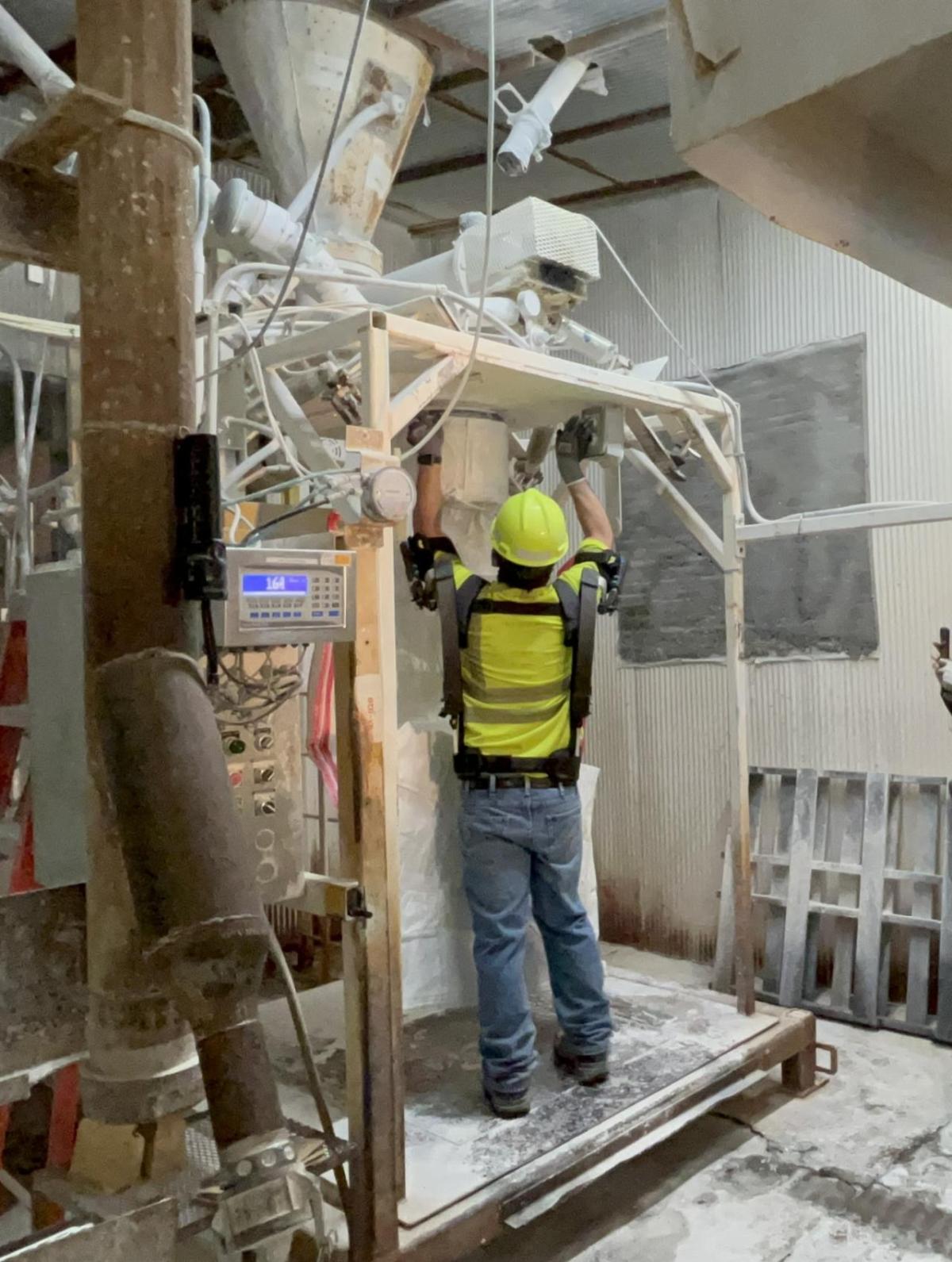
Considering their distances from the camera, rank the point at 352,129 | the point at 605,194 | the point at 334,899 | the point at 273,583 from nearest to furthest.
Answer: the point at 273,583, the point at 334,899, the point at 352,129, the point at 605,194

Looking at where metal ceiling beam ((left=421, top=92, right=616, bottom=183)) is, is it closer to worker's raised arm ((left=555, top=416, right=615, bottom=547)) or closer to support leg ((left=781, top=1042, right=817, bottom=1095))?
worker's raised arm ((left=555, top=416, right=615, bottom=547))

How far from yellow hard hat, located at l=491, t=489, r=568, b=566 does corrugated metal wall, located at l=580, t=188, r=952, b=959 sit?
184cm

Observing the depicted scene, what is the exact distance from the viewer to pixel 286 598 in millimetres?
1955

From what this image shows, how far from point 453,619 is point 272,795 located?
86cm

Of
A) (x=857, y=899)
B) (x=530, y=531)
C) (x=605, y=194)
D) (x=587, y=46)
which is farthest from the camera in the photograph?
(x=605, y=194)

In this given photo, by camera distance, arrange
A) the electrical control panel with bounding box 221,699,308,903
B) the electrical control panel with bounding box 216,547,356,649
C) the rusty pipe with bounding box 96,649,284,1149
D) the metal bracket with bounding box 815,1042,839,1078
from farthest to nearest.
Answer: the metal bracket with bounding box 815,1042,839,1078, the electrical control panel with bounding box 221,699,308,903, the electrical control panel with bounding box 216,547,356,649, the rusty pipe with bounding box 96,649,284,1149

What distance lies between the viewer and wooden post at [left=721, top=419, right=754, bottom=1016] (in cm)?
349

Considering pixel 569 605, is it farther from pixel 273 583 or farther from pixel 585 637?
pixel 273 583

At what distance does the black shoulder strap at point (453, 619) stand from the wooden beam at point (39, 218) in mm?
1697

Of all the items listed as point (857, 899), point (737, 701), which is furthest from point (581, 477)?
point (857, 899)

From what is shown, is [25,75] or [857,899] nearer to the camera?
[25,75]

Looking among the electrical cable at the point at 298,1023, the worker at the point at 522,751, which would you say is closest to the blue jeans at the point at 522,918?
the worker at the point at 522,751

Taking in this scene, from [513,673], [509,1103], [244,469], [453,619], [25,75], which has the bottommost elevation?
[509,1103]

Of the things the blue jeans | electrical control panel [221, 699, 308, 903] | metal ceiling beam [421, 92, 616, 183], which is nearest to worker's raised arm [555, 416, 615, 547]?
the blue jeans
